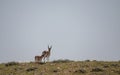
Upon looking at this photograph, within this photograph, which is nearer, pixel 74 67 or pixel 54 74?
pixel 54 74

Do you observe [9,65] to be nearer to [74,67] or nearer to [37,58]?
[37,58]

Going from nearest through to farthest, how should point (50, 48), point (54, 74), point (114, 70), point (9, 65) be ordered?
1. point (54, 74)
2. point (114, 70)
3. point (9, 65)
4. point (50, 48)

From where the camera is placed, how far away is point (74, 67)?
1041 inches

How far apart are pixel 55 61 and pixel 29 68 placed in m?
5.50

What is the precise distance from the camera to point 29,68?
25.9 meters

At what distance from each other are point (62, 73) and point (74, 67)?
3119mm

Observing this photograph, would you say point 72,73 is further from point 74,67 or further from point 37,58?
point 37,58

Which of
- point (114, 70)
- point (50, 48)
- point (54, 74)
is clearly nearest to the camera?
point (54, 74)

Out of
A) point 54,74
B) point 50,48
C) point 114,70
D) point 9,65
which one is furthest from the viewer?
point 50,48

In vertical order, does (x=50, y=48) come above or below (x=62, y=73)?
above

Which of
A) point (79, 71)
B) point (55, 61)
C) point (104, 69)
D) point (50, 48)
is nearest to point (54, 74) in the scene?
point (79, 71)

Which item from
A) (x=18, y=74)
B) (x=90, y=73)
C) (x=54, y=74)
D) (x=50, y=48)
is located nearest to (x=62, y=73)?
(x=54, y=74)

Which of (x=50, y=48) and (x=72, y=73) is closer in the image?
(x=72, y=73)

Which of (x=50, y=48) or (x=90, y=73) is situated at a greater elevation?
(x=50, y=48)
